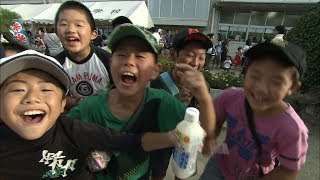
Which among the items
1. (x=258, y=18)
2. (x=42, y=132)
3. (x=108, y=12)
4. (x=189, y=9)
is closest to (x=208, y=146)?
(x=42, y=132)

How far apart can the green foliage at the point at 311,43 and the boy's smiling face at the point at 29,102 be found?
4.94 m

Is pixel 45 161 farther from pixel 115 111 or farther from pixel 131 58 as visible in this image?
pixel 131 58

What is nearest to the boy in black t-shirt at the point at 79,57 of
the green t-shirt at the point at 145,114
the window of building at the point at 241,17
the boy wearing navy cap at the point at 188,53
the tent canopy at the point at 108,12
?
the boy wearing navy cap at the point at 188,53

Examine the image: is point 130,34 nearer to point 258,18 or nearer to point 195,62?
point 195,62

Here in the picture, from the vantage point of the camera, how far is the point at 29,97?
53.5 inches

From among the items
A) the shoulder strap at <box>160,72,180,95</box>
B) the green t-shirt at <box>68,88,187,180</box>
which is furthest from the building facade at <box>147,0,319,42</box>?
the green t-shirt at <box>68,88,187,180</box>

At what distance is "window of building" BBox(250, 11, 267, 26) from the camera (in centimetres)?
1950

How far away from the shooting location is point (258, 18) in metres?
19.7

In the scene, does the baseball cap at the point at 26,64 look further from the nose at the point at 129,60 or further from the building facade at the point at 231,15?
the building facade at the point at 231,15

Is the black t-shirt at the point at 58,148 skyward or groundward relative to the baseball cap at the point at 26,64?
groundward

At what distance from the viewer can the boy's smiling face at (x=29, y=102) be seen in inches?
53.2

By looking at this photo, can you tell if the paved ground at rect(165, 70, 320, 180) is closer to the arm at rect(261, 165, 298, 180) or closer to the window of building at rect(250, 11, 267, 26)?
the arm at rect(261, 165, 298, 180)

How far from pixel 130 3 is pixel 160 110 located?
17.5 metres

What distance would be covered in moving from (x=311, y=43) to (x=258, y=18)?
1588 cm
